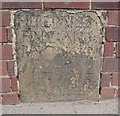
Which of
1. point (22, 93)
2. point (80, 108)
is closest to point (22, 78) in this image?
point (22, 93)

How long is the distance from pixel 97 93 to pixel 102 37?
45cm

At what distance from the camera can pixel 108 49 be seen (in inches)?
87.4

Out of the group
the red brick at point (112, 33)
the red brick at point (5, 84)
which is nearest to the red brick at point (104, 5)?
the red brick at point (112, 33)

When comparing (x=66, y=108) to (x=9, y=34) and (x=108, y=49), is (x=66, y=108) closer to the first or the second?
(x=108, y=49)

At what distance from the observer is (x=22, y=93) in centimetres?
230

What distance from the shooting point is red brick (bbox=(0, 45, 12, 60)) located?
217 centimetres

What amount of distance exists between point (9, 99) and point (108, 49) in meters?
0.83

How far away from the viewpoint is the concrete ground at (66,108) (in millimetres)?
2211

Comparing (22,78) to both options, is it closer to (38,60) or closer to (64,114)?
(38,60)

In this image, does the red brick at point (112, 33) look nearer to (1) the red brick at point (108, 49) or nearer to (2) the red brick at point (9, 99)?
(1) the red brick at point (108, 49)

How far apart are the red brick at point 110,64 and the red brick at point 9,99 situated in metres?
0.70

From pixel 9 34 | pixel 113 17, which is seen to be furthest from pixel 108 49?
pixel 9 34

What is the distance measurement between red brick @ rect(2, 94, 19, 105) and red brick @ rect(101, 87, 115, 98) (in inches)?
25.9

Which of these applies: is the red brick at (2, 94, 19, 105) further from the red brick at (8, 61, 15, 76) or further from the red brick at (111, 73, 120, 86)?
the red brick at (111, 73, 120, 86)
